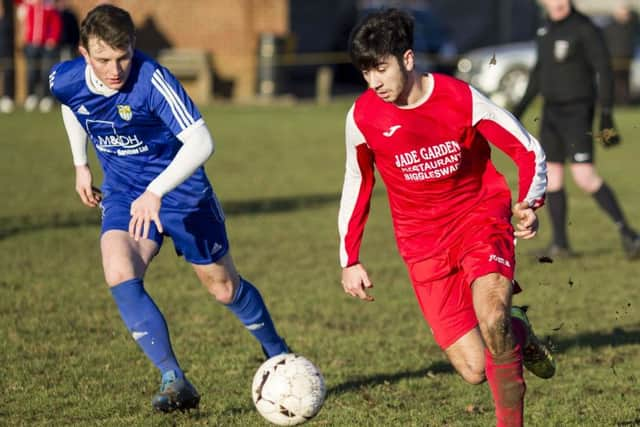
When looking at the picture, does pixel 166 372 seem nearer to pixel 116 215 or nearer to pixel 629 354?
pixel 116 215

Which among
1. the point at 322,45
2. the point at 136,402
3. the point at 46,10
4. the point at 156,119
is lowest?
the point at 322,45

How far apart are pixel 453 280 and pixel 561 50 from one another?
4.94m

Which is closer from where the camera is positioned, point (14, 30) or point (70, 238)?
point (70, 238)

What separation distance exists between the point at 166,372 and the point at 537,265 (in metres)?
5.20

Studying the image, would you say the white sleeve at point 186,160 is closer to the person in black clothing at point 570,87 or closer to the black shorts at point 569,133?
→ the person in black clothing at point 570,87

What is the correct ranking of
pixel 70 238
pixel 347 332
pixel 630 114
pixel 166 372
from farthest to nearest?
pixel 630 114
pixel 70 238
pixel 347 332
pixel 166 372

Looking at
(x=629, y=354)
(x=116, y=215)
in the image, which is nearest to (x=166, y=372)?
(x=116, y=215)

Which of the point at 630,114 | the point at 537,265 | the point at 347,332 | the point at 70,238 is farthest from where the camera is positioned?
the point at 630,114

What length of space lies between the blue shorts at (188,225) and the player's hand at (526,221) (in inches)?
64.8

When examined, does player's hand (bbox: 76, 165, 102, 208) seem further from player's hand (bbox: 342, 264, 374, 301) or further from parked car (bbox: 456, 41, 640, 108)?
parked car (bbox: 456, 41, 640, 108)

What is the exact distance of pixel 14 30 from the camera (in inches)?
1107

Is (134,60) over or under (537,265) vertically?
over

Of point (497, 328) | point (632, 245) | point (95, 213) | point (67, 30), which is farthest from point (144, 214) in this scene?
point (67, 30)

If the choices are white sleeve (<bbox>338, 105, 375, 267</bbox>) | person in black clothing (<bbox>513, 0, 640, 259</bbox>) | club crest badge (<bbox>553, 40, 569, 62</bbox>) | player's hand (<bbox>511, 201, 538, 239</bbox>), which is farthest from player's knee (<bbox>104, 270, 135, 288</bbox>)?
club crest badge (<bbox>553, 40, 569, 62</bbox>)
